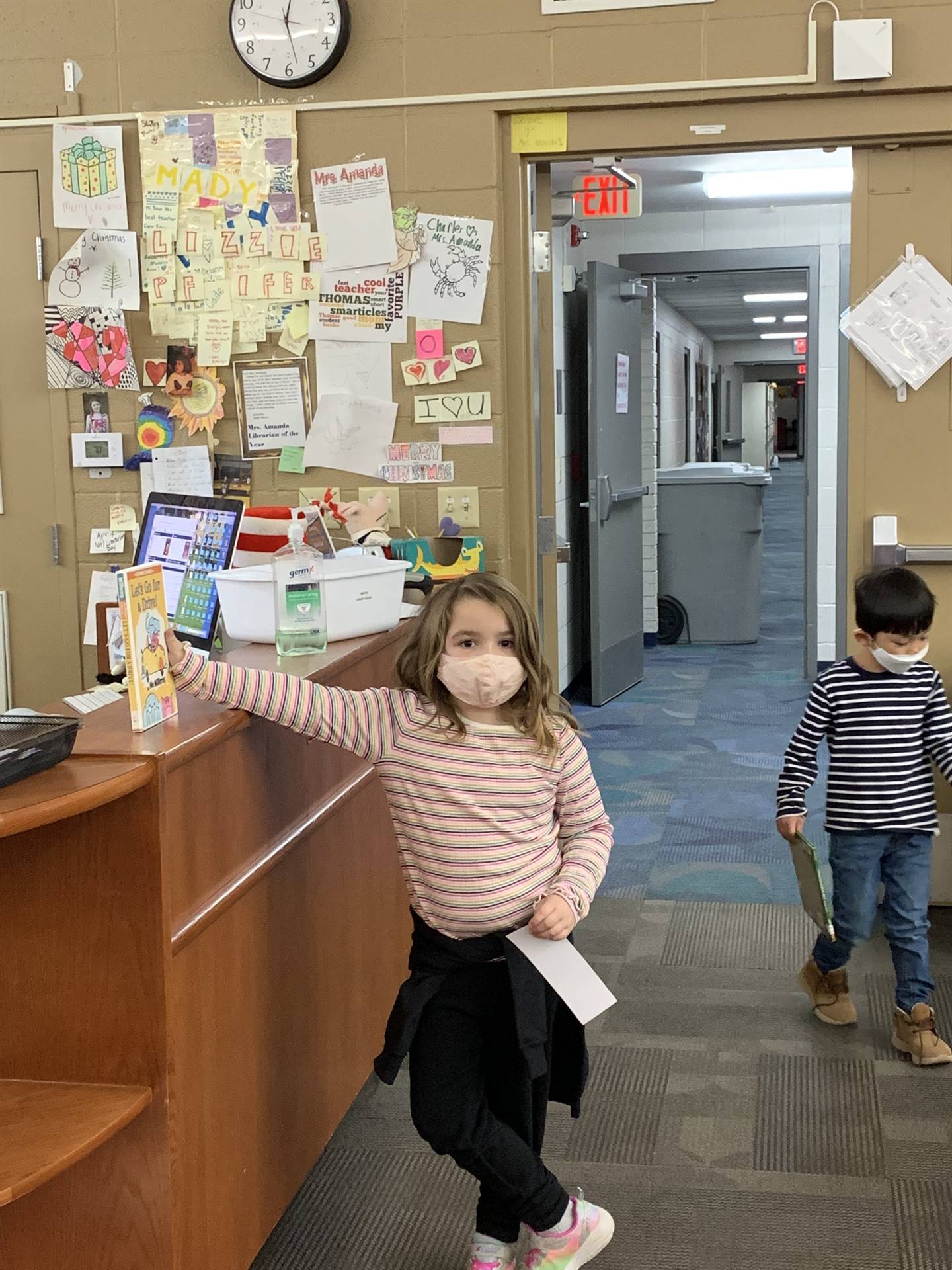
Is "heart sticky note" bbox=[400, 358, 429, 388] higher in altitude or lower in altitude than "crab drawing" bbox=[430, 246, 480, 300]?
lower

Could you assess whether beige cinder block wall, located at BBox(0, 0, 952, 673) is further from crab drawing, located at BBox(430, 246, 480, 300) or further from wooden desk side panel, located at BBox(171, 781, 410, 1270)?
wooden desk side panel, located at BBox(171, 781, 410, 1270)

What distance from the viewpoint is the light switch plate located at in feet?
10.5

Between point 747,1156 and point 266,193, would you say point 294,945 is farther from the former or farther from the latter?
point 266,193

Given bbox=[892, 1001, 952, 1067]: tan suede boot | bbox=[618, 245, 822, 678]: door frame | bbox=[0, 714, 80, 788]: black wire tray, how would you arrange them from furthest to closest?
bbox=[618, 245, 822, 678]: door frame < bbox=[892, 1001, 952, 1067]: tan suede boot < bbox=[0, 714, 80, 788]: black wire tray

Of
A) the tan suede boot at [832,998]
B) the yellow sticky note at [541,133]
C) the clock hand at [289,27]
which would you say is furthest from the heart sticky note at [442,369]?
the tan suede boot at [832,998]

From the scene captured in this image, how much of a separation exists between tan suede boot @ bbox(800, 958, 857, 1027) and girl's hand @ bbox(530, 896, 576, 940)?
49.8 inches

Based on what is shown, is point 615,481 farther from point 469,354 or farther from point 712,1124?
point 712,1124

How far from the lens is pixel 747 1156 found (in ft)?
8.06

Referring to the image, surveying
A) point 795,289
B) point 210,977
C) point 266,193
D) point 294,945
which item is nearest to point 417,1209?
point 294,945

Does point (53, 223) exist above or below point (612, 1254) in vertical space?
above

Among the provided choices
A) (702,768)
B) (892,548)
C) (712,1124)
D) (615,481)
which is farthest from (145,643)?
(615,481)

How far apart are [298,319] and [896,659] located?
176 cm

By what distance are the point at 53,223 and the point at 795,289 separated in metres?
8.90

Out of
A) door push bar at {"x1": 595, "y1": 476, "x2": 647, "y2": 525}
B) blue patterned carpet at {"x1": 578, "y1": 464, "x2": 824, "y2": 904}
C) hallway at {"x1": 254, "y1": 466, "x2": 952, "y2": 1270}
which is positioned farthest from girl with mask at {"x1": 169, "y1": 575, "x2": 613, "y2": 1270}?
door push bar at {"x1": 595, "y1": 476, "x2": 647, "y2": 525}
